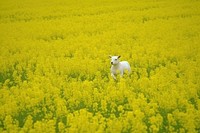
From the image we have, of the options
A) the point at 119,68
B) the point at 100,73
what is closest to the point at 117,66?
the point at 119,68

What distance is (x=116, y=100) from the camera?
26.9 feet

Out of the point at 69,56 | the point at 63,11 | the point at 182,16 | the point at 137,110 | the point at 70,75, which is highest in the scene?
the point at 63,11

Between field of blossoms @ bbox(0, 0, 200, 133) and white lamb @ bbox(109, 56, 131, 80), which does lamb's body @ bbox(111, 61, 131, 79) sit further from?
field of blossoms @ bbox(0, 0, 200, 133)

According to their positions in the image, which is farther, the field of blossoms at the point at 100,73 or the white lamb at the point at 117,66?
the white lamb at the point at 117,66

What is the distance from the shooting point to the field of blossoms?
6.57 metres

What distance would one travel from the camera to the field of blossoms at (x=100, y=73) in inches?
259

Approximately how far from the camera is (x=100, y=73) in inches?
416

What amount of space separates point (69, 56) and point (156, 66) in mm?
3647

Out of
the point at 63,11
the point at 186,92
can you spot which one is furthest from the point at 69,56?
the point at 63,11

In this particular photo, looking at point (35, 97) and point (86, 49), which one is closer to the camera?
point (35, 97)

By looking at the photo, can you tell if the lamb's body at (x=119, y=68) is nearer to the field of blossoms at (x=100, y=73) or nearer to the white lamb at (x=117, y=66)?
the white lamb at (x=117, y=66)

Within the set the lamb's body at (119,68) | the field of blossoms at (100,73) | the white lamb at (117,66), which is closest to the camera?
the field of blossoms at (100,73)

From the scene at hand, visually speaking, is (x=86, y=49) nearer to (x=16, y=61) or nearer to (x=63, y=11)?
(x=16, y=61)

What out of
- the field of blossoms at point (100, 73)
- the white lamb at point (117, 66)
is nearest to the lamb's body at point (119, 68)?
the white lamb at point (117, 66)
